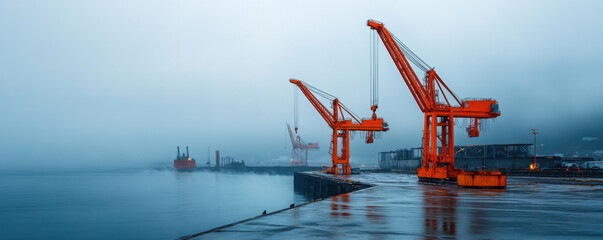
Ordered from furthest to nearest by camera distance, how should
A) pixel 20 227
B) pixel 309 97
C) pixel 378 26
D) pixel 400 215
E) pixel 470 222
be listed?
pixel 309 97 < pixel 378 26 < pixel 20 227 < pixel 400 215 < pixel 470 222

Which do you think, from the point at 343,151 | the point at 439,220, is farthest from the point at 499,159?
the point at 439,220

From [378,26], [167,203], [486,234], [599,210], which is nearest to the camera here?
[486,234]

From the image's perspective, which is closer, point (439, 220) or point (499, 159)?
point (439, 220)

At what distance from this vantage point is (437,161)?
50031 millimetres

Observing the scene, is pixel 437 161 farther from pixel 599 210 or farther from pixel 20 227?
pixel 20 227

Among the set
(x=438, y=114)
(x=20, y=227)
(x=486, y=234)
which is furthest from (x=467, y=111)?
(x=20, y=227)

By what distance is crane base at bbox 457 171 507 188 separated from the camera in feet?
130

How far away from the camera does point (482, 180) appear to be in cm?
4012

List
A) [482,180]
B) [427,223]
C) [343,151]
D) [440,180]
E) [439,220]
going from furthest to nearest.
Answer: [343,151]
[440,180]
[482,180]
[439,220]
[427,223]

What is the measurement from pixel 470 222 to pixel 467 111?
3697 centimetres

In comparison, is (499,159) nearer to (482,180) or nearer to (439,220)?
(482,180)

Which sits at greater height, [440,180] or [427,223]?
[427,223]

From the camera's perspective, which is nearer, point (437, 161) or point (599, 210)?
point (599, 210)

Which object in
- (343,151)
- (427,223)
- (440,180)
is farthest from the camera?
(343,151)
